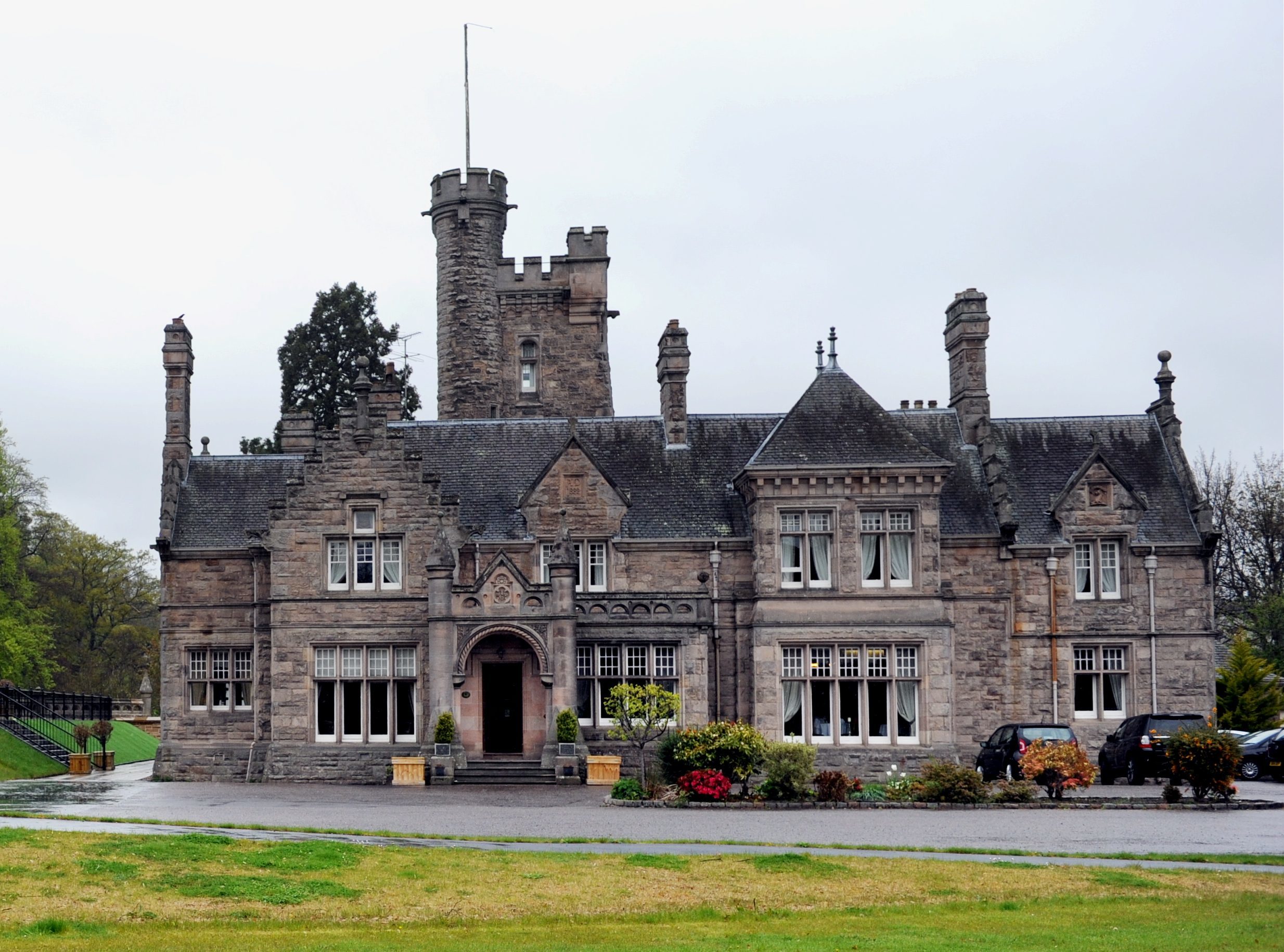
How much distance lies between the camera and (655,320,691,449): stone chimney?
44.6 meters

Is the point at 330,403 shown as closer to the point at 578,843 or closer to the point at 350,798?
the point at 350,798

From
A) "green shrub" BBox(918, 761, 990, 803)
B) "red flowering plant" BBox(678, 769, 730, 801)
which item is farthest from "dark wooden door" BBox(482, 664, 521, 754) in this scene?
"green shrub" BBox(918, 761, 990, 803)

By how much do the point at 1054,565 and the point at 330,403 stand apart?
3613 cm

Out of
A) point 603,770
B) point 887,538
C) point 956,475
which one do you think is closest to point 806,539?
point 887,538

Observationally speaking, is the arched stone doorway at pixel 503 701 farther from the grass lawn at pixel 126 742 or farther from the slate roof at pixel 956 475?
the grass lawn at pixel 126 742

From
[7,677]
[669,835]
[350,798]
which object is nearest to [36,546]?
[7,677]

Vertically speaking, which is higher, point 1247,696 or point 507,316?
point 507,316

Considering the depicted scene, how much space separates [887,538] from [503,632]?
10.2 meters

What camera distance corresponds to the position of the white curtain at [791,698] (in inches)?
1586

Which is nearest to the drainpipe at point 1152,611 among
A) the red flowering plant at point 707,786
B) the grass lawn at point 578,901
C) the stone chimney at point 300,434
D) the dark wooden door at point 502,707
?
the red flowering plant at point 707,786

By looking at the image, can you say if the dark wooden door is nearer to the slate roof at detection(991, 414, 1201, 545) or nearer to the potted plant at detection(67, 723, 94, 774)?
the potted plant at detection(67, 723, 94, 774)

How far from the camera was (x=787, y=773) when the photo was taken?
2967 cm

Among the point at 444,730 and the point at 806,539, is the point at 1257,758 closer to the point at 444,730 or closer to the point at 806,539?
the point at 806,539

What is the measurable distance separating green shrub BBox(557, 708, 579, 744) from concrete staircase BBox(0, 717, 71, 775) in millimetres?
14412
